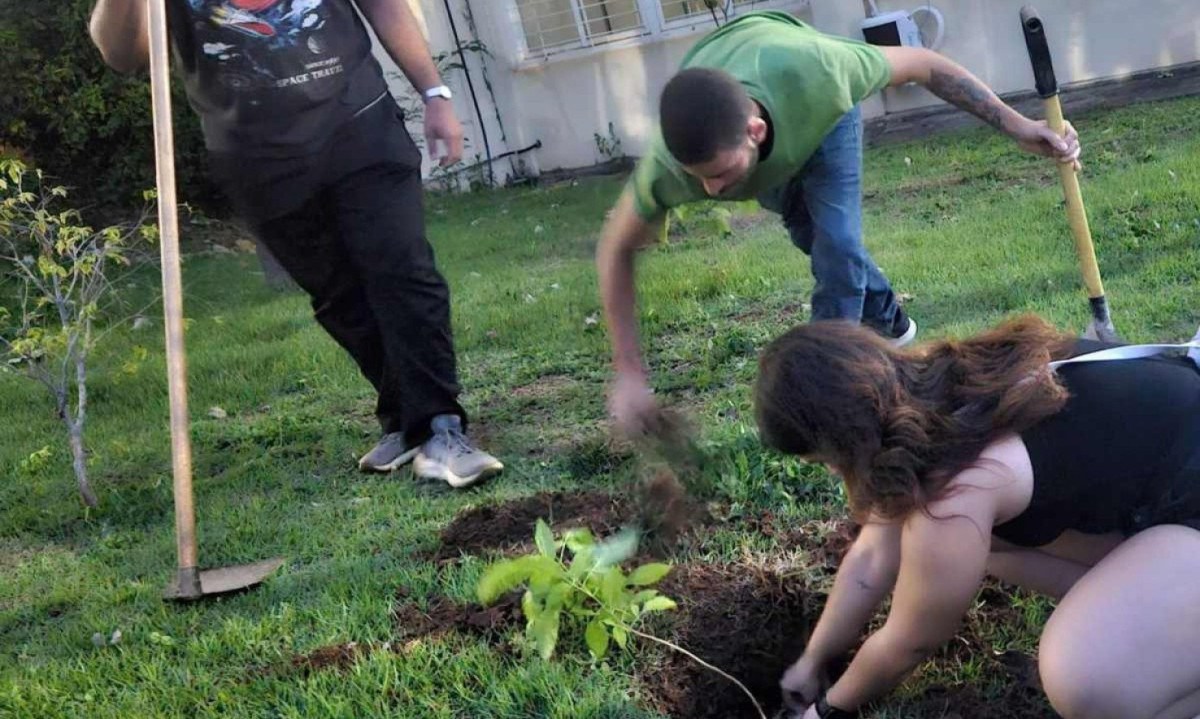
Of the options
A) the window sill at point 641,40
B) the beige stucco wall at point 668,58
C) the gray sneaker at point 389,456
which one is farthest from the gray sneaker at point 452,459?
the window sill at point 641,40

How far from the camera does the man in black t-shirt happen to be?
3.90 m

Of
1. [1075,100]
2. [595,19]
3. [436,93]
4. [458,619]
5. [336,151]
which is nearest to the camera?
[458,619]

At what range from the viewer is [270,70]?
3.89 metres

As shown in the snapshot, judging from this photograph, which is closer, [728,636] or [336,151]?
[728,636]

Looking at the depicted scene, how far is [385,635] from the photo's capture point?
2947 millimetres

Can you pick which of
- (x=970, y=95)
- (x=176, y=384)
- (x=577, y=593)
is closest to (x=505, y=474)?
(x=176, y=384)

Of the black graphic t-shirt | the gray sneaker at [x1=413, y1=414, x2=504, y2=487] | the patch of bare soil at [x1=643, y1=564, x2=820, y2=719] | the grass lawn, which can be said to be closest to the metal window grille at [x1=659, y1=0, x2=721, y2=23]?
the grass lawn

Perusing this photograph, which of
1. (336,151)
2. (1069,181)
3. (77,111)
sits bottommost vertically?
(1069,181)

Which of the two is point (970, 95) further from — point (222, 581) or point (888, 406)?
point (222, 581)

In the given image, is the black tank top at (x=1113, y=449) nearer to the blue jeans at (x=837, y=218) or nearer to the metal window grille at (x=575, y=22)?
the blue jeans at (x=837, y=218)

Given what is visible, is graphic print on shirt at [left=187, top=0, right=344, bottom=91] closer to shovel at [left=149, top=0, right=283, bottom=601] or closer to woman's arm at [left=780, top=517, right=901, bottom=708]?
shovel at [left=149, top=0, right=283, bottom=601]

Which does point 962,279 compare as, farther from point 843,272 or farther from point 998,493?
point 998,493

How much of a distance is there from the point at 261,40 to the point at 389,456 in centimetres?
150

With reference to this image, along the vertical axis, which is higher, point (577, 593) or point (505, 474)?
point (577, 593)
